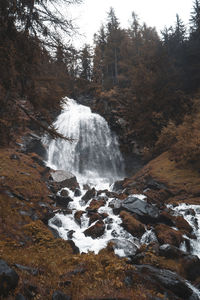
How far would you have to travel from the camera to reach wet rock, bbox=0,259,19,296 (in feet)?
8.28

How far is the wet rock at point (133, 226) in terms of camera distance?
866 centimetres

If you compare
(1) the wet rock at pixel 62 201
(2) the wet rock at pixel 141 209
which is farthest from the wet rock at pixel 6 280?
(1) the wet rock at pixel 62 201

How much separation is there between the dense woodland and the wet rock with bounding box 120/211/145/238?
599cm

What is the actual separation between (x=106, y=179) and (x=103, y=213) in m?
10.5

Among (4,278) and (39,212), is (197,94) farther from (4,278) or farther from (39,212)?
(4,278)

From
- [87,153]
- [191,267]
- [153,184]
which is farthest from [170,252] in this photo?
[87,153]

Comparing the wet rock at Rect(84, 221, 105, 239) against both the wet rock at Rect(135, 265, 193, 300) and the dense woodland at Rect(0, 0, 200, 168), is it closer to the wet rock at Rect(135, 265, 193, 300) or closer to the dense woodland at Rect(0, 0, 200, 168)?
the wet rock at Rect(135, 265, 193, 300)

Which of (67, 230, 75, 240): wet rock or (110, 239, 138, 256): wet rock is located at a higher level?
(110, 239, 138, 256): wet rock

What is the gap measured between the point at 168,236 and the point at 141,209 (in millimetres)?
2218

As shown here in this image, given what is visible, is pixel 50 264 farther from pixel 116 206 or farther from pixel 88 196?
pixel 88 196

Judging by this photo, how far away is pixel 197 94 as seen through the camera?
21.7m

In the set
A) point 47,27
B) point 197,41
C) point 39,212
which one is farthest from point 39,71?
point 197,41

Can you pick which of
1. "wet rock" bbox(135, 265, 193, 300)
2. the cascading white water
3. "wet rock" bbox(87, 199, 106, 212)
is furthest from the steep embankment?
the cascading white water

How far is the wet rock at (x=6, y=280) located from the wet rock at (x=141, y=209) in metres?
7.90
